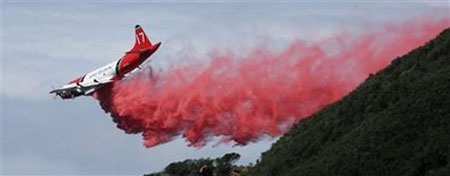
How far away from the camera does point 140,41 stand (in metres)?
86.9

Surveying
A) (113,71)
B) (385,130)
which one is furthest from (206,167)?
(385,130)

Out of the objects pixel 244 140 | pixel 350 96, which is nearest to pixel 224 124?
pixel 244 140

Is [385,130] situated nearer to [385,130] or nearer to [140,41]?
[385,130]

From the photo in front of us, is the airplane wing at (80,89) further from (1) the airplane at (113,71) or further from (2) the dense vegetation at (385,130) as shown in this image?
(2) the dense vegetation at (385,130)

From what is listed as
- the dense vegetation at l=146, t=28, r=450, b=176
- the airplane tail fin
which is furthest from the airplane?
the dense vegetation at l=146, t=28, r=450, b=176

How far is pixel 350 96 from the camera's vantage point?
60.8m

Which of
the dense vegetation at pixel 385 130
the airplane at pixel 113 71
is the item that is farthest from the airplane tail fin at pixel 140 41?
the dense vegetation at pixel 385 130

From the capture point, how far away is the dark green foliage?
165 feet

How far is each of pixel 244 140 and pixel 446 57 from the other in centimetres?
2001

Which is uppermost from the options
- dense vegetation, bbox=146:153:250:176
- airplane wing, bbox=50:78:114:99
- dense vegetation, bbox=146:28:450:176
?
airplane wing, bbox=50:78:114:99

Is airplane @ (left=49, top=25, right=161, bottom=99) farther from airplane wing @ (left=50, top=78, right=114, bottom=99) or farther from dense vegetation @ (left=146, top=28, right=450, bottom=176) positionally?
dense vegetation @ (left=146, top=28, right=450, bottom=176)

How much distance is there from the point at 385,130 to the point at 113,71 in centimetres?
3582

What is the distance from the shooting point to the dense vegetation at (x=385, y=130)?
50.3m

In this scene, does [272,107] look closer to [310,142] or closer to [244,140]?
[244,140]
